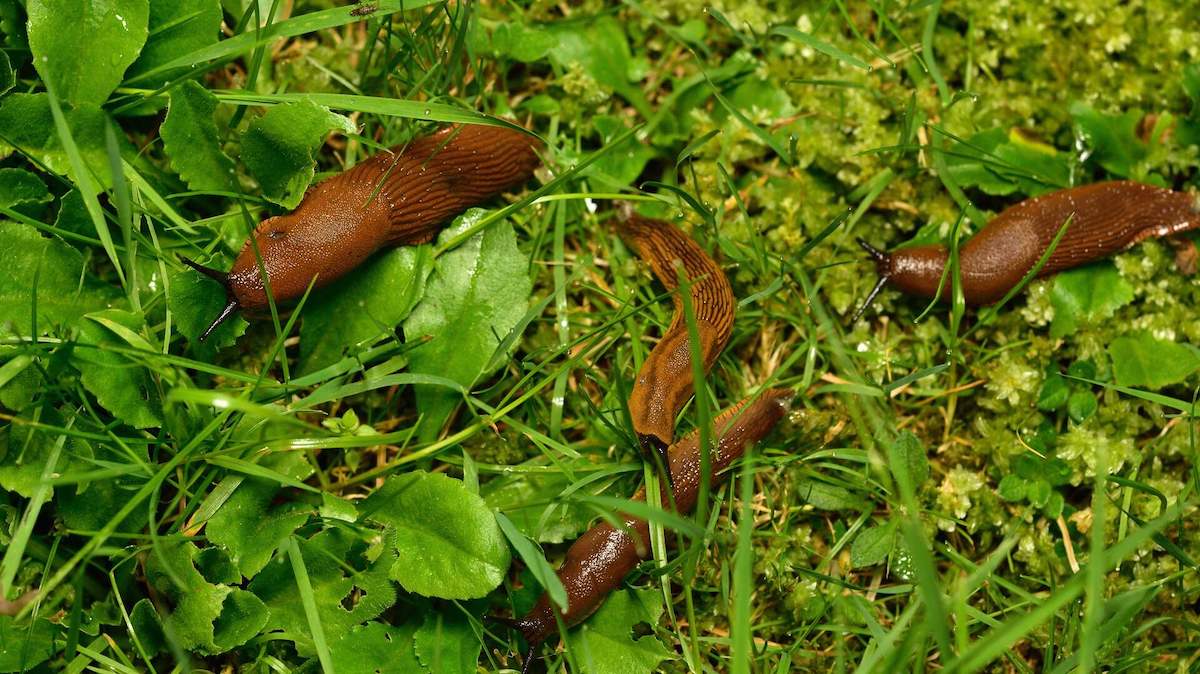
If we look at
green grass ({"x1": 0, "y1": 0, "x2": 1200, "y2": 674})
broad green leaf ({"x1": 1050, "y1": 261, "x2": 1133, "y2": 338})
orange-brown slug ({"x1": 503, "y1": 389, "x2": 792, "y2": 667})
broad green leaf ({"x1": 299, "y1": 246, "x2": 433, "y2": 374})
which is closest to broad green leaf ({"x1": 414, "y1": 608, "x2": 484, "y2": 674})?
green grass ({"x1": 0, "y1": 0, "x2": 1200, "y2": 674})

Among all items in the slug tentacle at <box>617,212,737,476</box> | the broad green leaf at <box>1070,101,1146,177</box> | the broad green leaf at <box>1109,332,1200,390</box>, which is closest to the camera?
the slug tentacle at <box>617,212,737,476</box>

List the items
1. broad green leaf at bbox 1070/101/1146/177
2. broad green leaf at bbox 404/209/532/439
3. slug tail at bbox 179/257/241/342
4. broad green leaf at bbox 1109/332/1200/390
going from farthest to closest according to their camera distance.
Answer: broad green leaf at bbox 1070/101/1146/177, broad green leaf at bbox 1109/332/1200/390, broad green leaf at bbox 404/209/532/439, slug tail at bbox 179/257/241/342

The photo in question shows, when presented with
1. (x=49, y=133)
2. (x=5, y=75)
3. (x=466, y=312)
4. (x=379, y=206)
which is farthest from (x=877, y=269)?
(x=5, y=75)

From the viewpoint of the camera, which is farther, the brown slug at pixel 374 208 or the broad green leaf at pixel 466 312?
the broad green leaf at pixel 466 312

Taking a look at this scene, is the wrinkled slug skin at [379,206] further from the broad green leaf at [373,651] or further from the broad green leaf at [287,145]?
the broad green leaf at [373,651]

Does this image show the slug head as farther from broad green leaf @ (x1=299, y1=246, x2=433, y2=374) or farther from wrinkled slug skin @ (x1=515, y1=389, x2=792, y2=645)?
broad green leaf @ (x1=299, y1=246, x2=433, y2=374)

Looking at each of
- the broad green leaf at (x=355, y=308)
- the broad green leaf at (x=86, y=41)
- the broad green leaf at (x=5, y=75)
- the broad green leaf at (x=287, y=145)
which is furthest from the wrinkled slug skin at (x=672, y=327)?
the broad green leaf at (x=5, y=75)

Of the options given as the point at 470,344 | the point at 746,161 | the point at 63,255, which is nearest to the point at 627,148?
the point at 746,161
